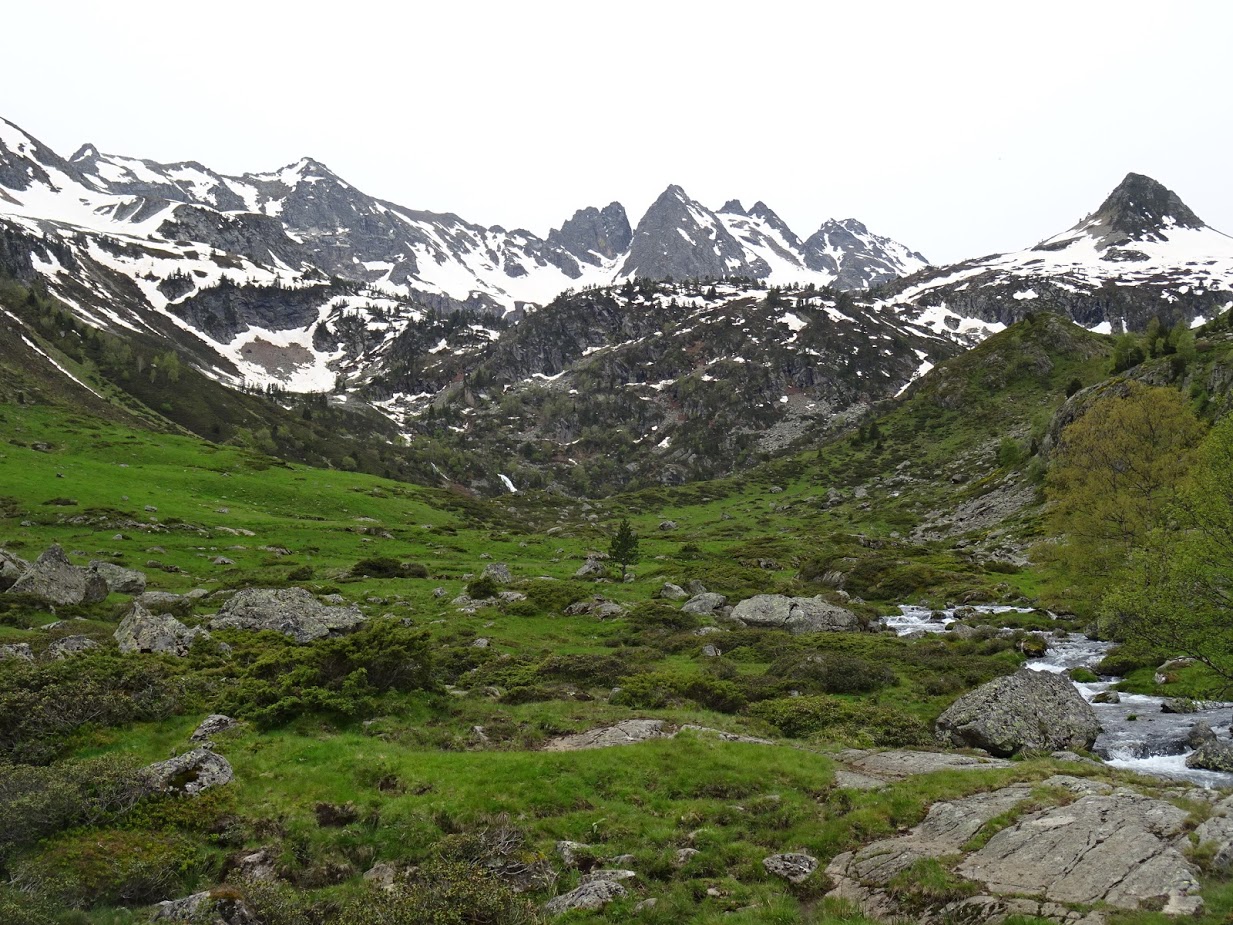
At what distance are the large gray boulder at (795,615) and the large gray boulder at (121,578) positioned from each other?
1679 inches

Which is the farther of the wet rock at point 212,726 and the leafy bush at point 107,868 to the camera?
the wet rock at point 212,726

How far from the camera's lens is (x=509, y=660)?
121 feet

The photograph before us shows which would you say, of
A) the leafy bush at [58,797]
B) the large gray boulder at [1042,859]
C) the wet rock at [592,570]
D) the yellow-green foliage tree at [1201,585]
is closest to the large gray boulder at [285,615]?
Result: the leafy bush at [58,797]

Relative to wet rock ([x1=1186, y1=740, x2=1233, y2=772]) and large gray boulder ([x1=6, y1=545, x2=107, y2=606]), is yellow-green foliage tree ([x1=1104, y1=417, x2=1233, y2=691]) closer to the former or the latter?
wet rock ([x1=1186, y1=740, x2=1233, y2=772])

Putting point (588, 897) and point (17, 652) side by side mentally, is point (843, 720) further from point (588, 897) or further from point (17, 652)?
point (17, 652)

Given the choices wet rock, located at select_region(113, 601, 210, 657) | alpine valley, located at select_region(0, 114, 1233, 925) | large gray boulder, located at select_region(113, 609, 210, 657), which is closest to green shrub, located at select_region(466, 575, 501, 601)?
alpine valley, located at select_region(0, 114, 1233, 925)

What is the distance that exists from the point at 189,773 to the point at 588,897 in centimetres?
1207

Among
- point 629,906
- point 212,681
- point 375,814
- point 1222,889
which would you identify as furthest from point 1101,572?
point 212,681

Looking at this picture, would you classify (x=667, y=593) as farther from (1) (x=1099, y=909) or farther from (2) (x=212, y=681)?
(1) (x=1099, y=909)

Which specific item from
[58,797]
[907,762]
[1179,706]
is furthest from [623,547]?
[58,797]

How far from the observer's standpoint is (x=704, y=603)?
54.5 meters

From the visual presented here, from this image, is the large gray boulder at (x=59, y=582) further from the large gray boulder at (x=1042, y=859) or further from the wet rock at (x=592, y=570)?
the large gray boulder at (x=1042, y=859)

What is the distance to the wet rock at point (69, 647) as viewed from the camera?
83.7 ft

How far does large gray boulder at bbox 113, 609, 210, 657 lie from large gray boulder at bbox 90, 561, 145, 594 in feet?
58.6
